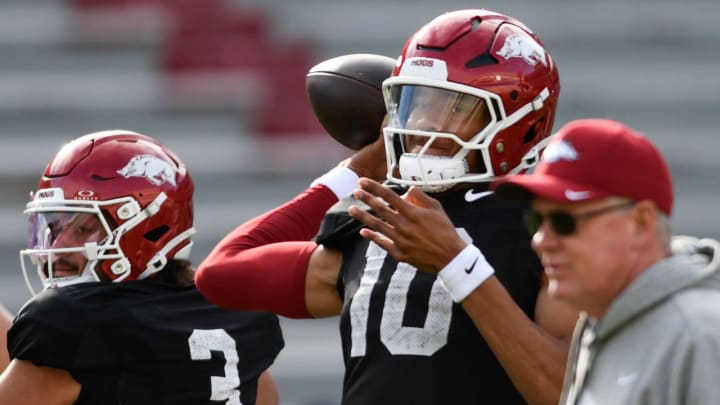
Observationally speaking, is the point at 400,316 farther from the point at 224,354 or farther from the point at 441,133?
the point at 224,354

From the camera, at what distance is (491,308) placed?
2.25 m

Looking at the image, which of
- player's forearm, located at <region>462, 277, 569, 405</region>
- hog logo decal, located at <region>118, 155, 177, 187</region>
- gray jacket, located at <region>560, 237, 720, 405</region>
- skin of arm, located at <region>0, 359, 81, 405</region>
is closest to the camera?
gray jacket, located at <region>560, 237, 720, 405</region>

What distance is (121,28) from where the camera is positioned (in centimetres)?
974

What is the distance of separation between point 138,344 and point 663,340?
4.85 feet

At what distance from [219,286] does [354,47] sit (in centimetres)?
708

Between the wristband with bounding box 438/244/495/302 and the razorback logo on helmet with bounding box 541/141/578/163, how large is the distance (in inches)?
12.4

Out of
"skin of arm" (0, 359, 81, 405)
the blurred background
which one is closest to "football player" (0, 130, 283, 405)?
"skin of arm" (0, 359, 81, 405)

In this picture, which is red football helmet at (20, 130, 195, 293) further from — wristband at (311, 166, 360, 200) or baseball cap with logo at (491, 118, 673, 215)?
baseball cap with logo at (491, 118, 673, 215)

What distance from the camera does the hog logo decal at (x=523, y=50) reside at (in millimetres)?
2656

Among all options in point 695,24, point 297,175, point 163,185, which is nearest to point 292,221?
point 163,185

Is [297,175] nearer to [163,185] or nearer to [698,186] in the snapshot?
[698,186]

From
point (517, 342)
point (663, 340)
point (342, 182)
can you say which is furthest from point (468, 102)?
point (663, 340)

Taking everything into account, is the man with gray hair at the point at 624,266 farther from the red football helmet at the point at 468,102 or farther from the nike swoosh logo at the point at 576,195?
the red football helmet at the point at 468,102

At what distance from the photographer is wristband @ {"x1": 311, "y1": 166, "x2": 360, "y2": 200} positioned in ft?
9.49
